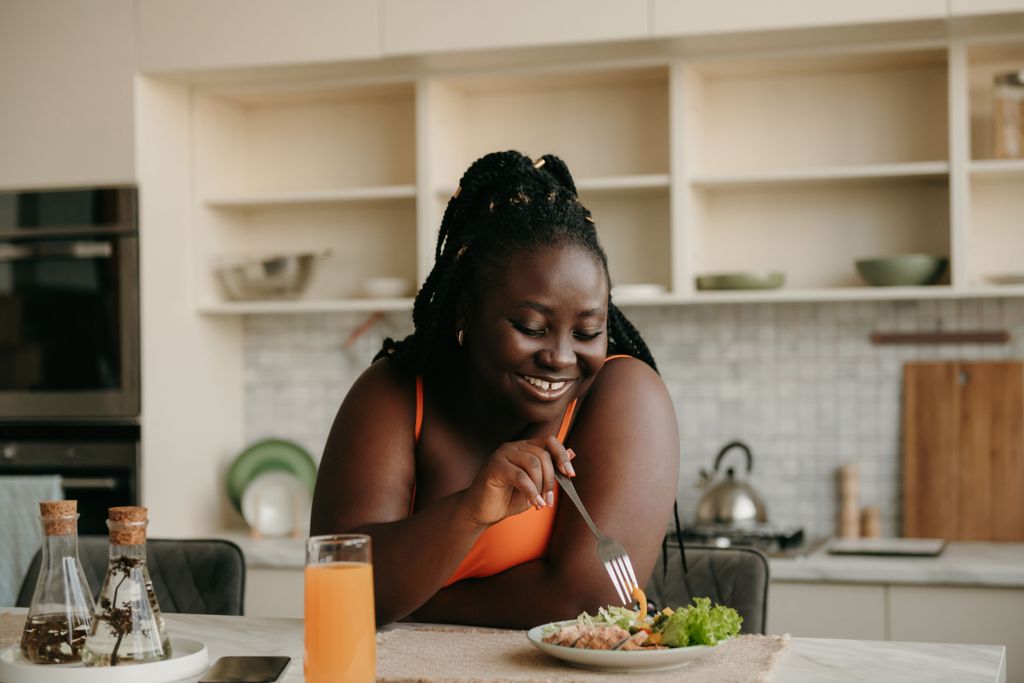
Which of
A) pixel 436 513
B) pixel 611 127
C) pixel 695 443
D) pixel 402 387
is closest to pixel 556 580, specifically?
pixel 436 513

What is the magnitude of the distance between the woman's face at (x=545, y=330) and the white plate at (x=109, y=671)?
19.8 inches

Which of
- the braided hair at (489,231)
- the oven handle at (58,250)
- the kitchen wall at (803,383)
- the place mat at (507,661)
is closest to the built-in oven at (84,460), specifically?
the oven handle at (58,250)

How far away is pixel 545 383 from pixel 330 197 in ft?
7.18

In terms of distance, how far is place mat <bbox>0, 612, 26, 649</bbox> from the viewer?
1.58m

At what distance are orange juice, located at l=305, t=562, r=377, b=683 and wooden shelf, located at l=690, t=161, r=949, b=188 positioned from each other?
2.33m

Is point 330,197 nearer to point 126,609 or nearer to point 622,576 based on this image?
point 622,576

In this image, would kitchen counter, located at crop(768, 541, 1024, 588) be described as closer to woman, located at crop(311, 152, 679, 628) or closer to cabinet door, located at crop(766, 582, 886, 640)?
cabinet door, located at crop(766, 582, 886, 640)

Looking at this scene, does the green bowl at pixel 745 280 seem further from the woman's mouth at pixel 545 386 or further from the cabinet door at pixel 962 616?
the woman's mouth at pixel 545 386

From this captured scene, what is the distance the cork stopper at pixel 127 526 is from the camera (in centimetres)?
129

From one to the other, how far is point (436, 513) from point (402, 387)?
0.96 ft

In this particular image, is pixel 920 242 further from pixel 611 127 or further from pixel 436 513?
pixel 436 513

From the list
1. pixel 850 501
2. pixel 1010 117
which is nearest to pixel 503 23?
pixel 1010 117

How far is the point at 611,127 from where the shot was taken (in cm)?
369

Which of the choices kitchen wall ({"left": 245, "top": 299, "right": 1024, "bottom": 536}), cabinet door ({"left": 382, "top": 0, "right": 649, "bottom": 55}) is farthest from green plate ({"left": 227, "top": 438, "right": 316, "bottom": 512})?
cabinet door ({"left": 382, "top": 0, "right": 649, "bottom": 55})
